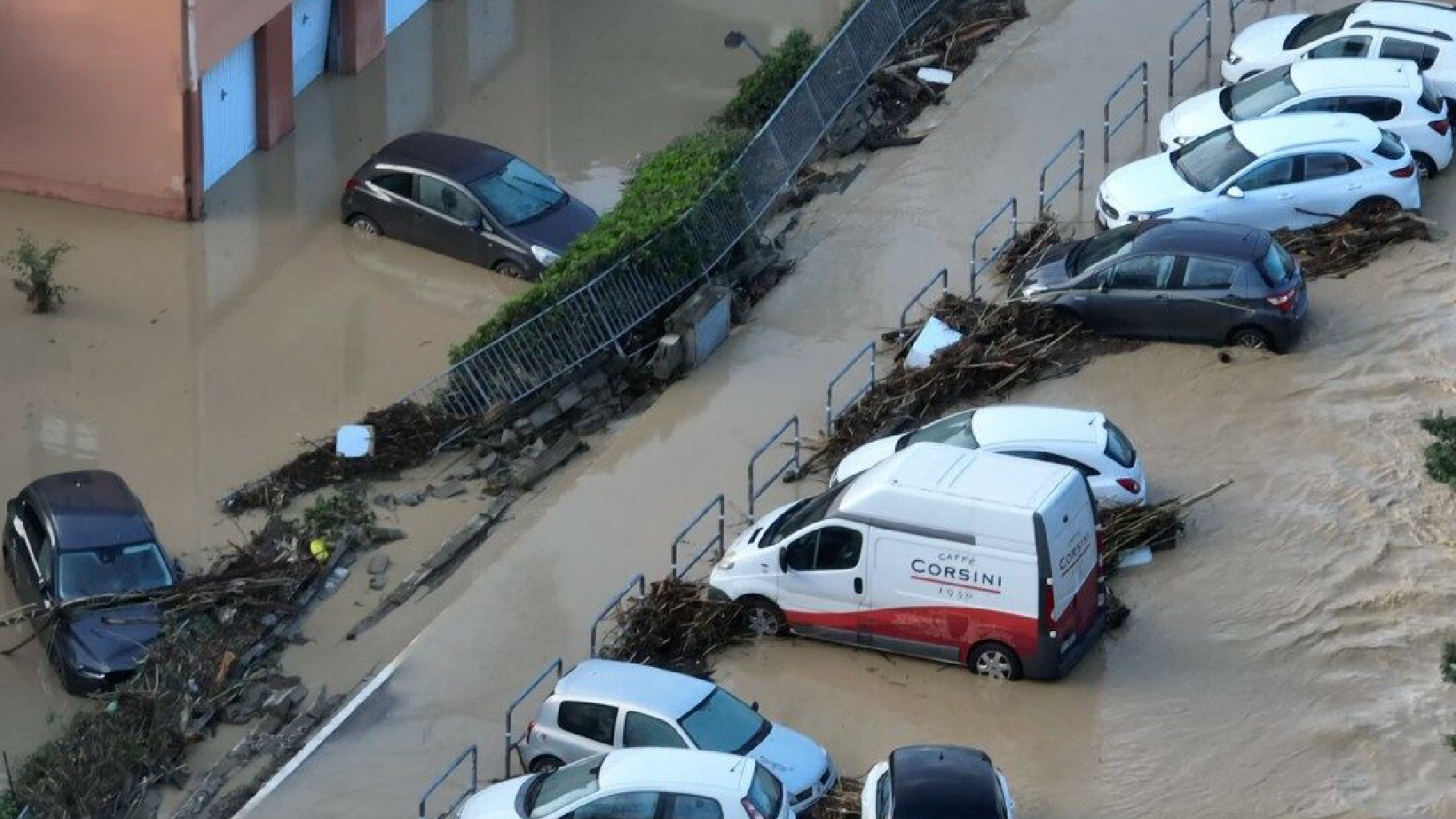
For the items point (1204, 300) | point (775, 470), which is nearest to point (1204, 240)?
point (1204, 300)

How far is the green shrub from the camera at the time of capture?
3194 cm

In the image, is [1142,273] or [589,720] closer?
[589,720]

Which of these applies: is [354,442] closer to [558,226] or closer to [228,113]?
[558,226]

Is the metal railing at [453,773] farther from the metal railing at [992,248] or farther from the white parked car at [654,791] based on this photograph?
the metal railing at [992,248]

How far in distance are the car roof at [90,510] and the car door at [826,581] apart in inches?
249

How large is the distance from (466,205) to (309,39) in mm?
5617

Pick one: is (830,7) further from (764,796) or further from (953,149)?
(764,796)

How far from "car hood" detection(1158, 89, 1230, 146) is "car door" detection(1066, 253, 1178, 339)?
3752 millimetres

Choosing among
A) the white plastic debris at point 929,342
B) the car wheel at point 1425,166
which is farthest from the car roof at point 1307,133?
the white plastic debris at point 929,342

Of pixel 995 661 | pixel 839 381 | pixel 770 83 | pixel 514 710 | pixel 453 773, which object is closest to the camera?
pixel 453 773

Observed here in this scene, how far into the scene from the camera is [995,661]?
2061 cm

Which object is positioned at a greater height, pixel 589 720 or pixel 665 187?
pixel 665 187

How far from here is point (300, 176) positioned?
3119cm

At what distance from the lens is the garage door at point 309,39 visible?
32.6 meters
